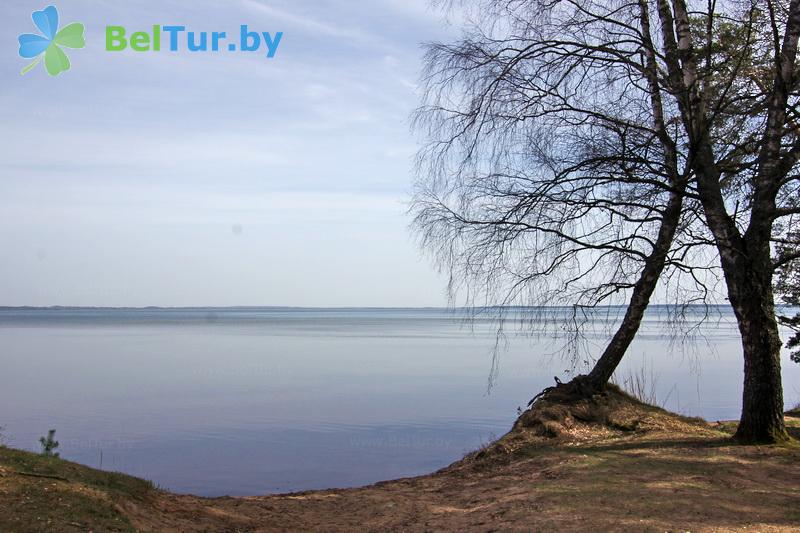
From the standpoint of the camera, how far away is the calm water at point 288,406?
45.1 ft

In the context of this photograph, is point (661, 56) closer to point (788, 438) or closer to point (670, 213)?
point (670, 213)

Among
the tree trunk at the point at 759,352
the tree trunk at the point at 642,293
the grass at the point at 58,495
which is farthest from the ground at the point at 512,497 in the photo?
the tree trunk at the point at 642,293

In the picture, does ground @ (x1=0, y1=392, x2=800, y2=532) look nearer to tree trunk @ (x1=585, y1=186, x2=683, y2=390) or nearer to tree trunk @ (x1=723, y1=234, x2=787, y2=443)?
tree trunk @ (x1=723, y1=234, x2=787, y2=443)

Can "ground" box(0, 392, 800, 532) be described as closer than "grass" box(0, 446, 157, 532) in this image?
No

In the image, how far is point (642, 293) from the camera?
1216cm

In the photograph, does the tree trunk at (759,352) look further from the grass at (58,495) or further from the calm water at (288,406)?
the grass at (58,495)

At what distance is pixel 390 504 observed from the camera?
27.3ft

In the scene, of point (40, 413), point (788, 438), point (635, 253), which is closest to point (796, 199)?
point (635, 253)

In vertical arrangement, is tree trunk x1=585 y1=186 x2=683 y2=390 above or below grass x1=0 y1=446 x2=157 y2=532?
above

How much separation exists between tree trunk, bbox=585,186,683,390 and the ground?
1.96 meters

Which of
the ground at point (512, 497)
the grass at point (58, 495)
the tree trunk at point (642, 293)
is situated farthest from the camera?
the tree trunk at point (642, 293)

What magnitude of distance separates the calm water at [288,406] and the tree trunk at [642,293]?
0.51 m

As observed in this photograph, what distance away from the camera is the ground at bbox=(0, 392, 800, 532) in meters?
6.39

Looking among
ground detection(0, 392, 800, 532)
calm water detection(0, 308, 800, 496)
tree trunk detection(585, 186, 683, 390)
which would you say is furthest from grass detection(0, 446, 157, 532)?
tree trunk detection(585, 186, 683, 390)
